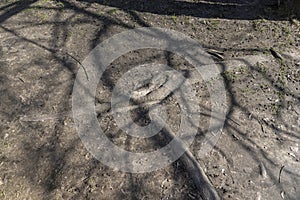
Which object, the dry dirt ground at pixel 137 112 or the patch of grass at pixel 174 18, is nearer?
the dry dirt ground at pixel 137 112

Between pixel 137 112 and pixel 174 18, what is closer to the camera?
pixel 137 112

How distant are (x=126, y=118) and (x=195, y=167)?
1.09 m

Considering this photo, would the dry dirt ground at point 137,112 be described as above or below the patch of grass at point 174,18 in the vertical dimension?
below

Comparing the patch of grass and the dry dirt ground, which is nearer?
the dry dirt ground

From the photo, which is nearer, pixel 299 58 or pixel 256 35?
pixel 299 58

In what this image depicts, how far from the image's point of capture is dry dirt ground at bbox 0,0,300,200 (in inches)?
148

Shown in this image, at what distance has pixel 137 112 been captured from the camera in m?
4.47

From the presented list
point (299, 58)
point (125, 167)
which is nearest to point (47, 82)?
point (125, 167)

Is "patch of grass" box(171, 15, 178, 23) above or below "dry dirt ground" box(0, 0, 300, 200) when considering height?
above

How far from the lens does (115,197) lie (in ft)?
12.0

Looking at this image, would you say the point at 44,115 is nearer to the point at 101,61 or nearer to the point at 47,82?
the point at 47,82

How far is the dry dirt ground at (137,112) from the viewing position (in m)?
3.76

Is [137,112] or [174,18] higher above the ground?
[174,18]

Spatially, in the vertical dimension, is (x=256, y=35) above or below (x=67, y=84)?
above
